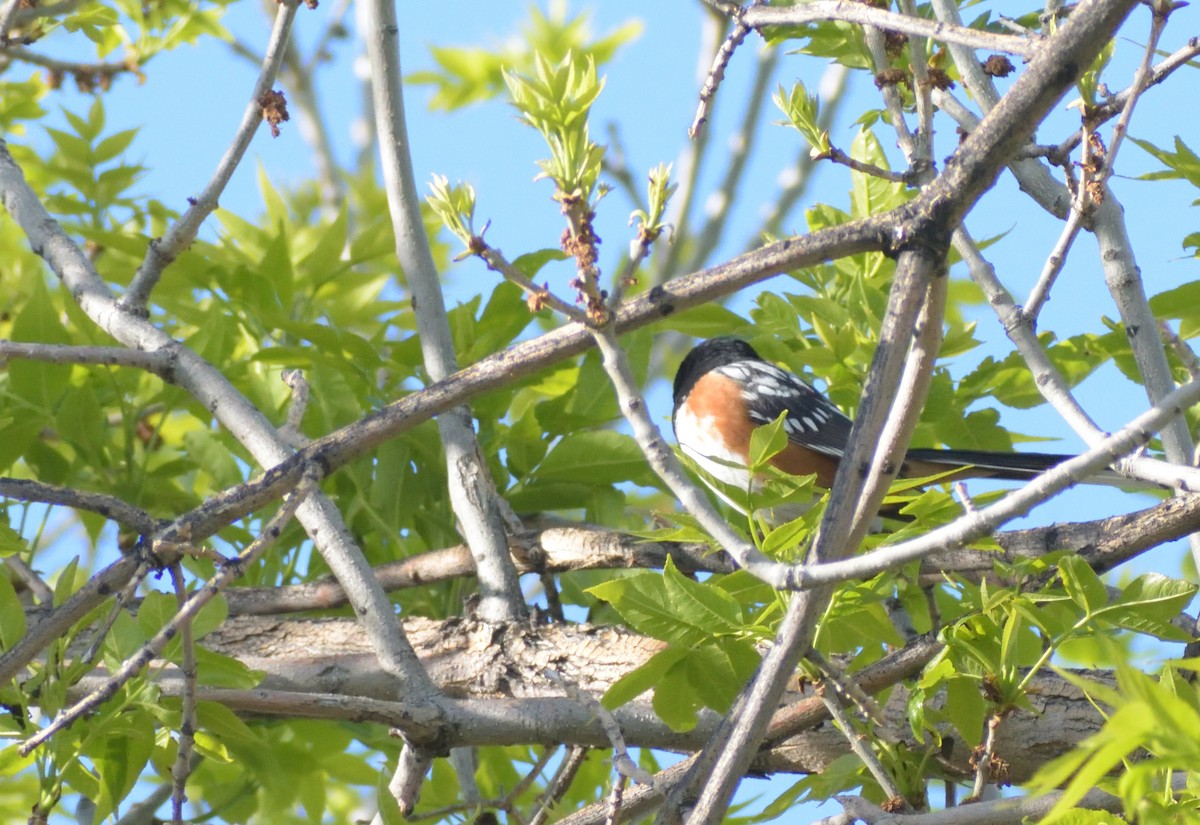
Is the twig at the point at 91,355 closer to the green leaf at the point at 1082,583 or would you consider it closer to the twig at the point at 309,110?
the green leaf at the point at 1082,583

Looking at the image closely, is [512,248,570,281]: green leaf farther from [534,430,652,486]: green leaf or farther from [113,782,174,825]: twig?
[113,782,174,825]: twig

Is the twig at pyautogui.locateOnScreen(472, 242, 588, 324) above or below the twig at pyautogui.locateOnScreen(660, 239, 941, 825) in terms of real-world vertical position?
above

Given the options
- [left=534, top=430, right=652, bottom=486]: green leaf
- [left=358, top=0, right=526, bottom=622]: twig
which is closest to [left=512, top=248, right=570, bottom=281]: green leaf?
[left=358, top=0, right=526, bottom=622]: twig

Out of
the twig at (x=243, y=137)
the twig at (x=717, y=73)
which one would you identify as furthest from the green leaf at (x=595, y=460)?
the twig at (x=717, y=73)

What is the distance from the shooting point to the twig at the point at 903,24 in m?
1.36

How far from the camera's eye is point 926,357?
1277 mm

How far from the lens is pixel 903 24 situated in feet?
4.57

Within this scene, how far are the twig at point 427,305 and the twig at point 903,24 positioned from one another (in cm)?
114

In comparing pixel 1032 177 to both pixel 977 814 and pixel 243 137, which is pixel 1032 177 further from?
pixel 243 137

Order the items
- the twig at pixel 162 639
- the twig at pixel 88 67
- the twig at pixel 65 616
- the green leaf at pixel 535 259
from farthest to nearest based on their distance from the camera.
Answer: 1. the twig at pixel 88 67
2. the green leaf at pixel 535 259
3. the twig at pixel 65 616
4. the twig at pixel 162 639

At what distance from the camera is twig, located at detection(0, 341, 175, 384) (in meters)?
1.72

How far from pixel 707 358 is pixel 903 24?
2.58 m

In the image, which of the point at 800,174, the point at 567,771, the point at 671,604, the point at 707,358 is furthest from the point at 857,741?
the point at 800,174

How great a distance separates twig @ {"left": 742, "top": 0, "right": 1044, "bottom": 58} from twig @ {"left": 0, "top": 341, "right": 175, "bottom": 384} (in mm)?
1025
